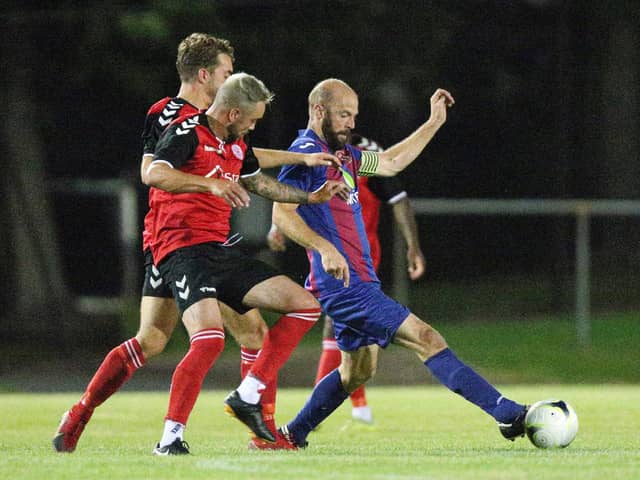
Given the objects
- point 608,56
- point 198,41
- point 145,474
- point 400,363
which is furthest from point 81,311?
point 145,474

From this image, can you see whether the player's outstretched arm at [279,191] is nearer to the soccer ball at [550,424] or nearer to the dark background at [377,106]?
the soccer ball at [550,424]

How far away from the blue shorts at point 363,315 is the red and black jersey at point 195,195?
0.80 metres

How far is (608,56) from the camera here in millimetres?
28234

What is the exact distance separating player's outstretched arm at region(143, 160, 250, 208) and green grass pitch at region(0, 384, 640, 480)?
1373mm

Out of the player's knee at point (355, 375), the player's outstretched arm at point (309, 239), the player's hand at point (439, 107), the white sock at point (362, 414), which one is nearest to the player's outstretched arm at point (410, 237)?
the white sock at point (362, 414)

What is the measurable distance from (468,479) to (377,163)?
282 cm

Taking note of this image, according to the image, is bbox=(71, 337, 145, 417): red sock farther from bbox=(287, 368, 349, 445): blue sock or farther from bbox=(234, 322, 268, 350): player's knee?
bbox=(287, 368, 349, 445): blue sock

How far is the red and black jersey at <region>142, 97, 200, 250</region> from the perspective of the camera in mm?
9273

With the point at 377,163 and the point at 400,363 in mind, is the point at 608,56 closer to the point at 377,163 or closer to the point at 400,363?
the point at 400,363

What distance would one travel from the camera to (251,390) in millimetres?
9188

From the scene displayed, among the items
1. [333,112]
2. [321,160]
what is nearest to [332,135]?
[333,112]

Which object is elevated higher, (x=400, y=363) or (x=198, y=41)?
(x=198, y=41)

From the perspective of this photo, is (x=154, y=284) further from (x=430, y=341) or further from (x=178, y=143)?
(x=430, y=341)

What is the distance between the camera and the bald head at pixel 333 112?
9703 mm
